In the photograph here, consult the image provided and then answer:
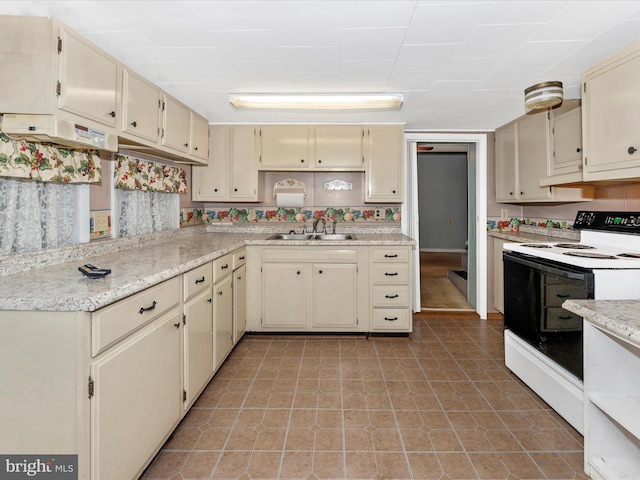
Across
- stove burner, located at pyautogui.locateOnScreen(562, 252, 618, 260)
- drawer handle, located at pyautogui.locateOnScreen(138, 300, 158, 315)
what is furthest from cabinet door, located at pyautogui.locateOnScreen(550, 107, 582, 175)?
drawer handle, located at pyautogui.locateOnScreen(138, 300, 158, 315)

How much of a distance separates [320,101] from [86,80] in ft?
5.21

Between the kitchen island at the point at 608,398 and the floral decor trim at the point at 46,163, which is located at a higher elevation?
the floral decor trim at the point at 46,163

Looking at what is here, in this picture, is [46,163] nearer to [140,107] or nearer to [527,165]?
[140,107]

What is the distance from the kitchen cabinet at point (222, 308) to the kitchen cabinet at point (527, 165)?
2551 mm

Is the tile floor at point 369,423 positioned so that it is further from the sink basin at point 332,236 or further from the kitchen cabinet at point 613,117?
the kitchen cabinet at point 613,117

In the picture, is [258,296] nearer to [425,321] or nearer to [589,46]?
[425,321]

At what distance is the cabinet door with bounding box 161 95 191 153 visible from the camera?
8.44 feet

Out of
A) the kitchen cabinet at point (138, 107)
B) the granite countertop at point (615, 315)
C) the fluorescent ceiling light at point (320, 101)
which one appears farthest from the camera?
the fluorescent ceiling light at point (320, 101)

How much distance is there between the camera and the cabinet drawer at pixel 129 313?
4.09 ft

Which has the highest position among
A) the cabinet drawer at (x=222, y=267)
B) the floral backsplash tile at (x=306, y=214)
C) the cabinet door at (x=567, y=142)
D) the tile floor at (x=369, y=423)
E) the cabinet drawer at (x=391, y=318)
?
the cabinet door at (x=567, y=142)

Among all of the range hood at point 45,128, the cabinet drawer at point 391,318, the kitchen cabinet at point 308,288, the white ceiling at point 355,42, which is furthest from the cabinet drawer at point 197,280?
the cabinet drawer at point 391,318

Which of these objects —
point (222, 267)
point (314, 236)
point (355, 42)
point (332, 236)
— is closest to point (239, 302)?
point (222, 267)

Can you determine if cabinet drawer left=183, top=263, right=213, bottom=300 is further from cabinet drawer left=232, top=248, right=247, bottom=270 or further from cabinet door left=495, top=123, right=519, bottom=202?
cabinet door left=495, top=123, right=519, bottom=202

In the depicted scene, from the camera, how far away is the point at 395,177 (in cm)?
361
